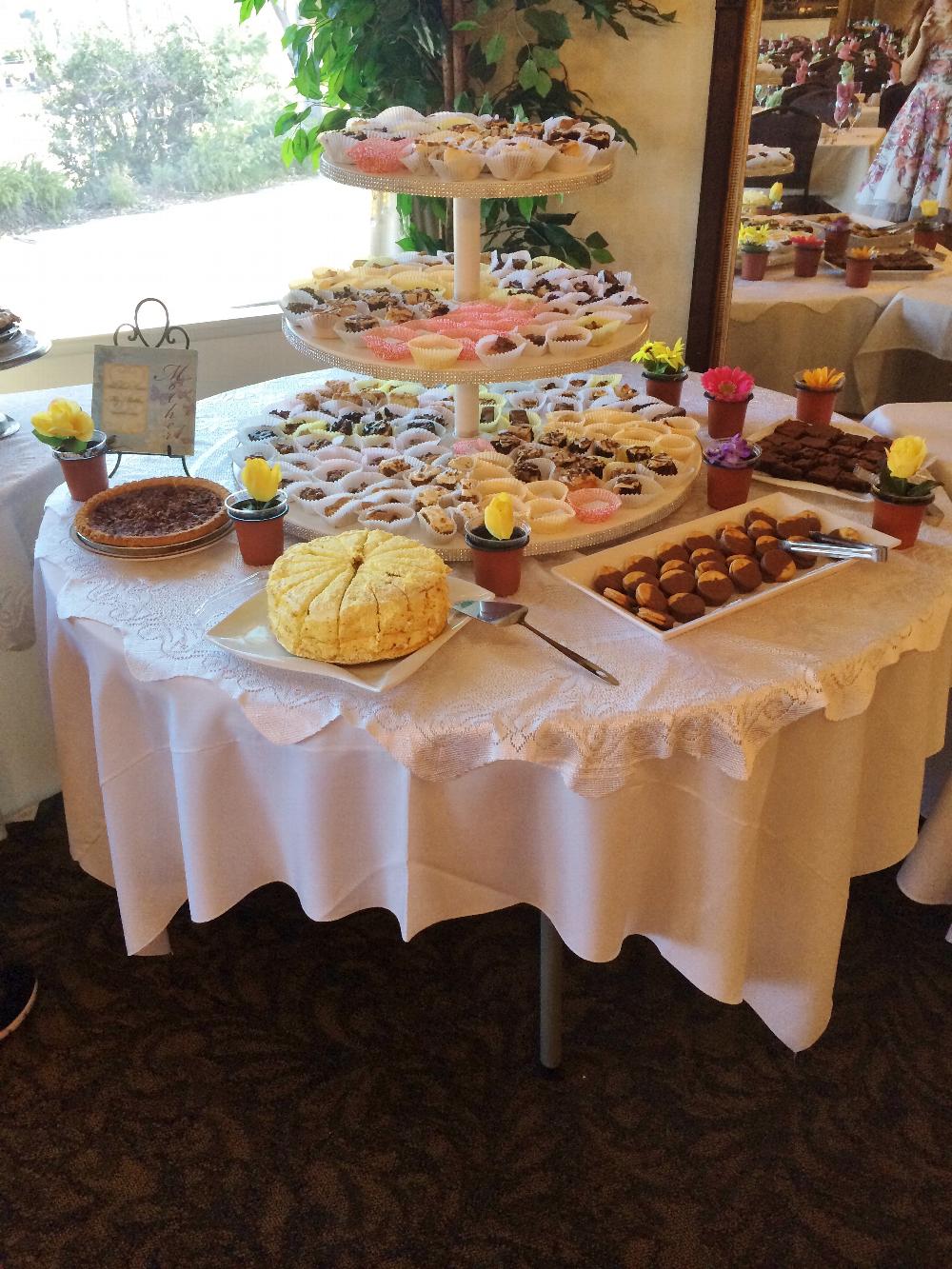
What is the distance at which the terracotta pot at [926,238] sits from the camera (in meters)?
2.84

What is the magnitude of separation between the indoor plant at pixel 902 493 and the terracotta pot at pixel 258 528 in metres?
0.97

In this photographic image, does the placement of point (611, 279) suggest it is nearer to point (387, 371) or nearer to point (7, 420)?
point (387, 371)

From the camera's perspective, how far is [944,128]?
107 inches

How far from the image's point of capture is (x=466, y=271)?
201 centimetres

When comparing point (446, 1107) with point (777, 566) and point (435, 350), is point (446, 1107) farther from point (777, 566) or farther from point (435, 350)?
point (435, 350)

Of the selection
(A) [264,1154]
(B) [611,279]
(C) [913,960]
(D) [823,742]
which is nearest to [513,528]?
(D) [823,742]

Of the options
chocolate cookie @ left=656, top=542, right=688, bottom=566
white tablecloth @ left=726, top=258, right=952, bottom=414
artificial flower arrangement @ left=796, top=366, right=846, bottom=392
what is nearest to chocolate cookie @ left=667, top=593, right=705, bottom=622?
chocolate cookie @ left=656, top=542, right=688, bottom=566

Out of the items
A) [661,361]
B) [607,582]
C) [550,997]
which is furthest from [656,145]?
[550,997]

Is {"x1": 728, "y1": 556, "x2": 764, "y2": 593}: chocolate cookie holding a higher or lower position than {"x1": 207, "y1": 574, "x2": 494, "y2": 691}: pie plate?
higher

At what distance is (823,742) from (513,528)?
55cm

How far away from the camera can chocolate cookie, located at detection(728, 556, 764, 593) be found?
1611mm

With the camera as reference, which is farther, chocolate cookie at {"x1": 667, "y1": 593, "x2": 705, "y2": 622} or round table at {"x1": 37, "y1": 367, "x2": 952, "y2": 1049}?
chocolate cookie at {"x1": 667, "y1": 593, "x2": 705, "y2": 622}

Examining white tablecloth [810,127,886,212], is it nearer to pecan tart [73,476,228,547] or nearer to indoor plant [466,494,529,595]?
indoor plant [466,494,529,595]
